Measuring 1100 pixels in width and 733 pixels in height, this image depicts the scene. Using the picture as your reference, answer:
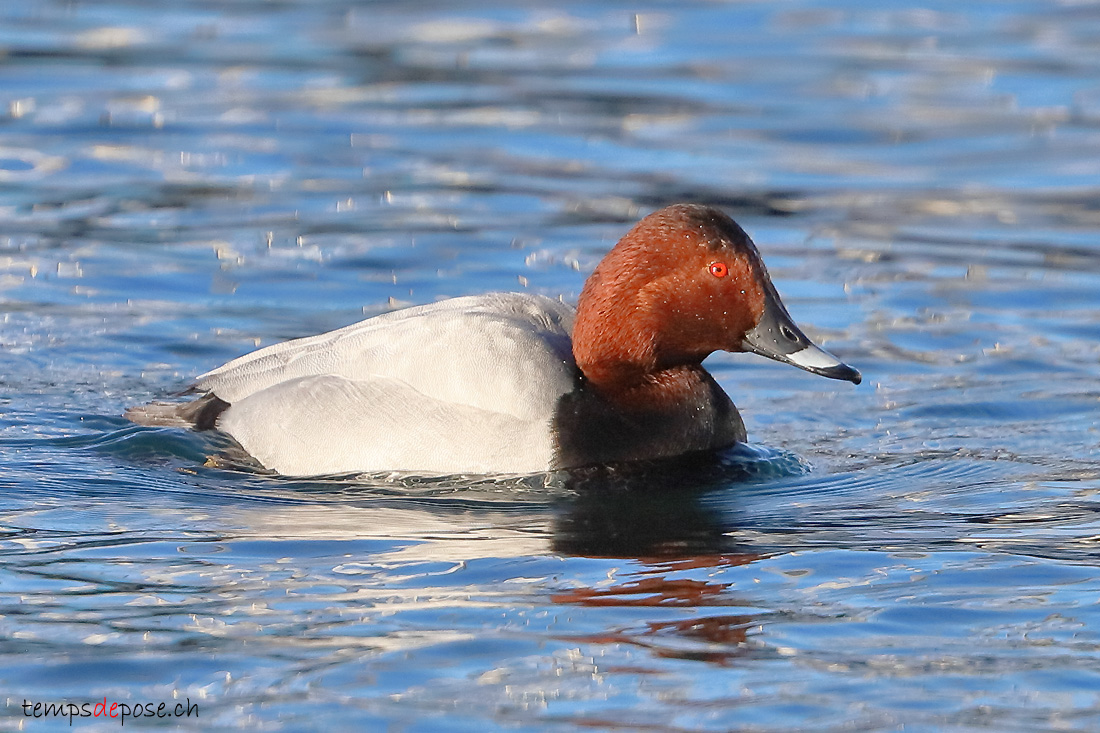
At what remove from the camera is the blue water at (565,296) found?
495cm

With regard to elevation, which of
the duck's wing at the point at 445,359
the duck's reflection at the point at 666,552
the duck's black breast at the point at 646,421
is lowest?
the duck's reflection at the point at 666,552

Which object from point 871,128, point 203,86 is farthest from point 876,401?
point 203,86

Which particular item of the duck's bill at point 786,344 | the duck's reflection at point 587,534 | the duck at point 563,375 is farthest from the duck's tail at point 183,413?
the duck's bill at point 786,344

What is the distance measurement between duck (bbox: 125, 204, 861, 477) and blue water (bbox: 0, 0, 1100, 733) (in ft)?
0.46

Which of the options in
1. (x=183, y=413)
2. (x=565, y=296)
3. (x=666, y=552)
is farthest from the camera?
(x=565, y=296)

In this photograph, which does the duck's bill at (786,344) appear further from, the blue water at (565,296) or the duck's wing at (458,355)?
the duck's wing at (458,355)

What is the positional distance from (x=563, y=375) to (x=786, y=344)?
82 centimetres

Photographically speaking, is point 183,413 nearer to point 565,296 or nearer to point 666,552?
point 666,552

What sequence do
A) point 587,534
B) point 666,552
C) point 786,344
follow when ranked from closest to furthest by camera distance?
1. point 666,552
2. point 587,534
3. point 786,344

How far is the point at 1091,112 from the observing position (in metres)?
13.3

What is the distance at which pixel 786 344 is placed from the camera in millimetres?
6773

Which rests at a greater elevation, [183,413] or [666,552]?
[183,413]

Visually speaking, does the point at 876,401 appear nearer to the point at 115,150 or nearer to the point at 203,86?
the point at 115,150

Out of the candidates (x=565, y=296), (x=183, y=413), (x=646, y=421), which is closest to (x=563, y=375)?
(x=646, y=421)
